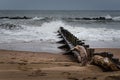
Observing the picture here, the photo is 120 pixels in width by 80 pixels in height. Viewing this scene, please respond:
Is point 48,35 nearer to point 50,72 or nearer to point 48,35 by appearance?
point 48,35

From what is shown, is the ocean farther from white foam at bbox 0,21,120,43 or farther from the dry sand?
the dry sand

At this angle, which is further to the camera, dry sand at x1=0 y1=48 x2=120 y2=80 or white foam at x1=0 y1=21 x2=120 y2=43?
white foam at x1=0 y1=21 x2=120 y2=43

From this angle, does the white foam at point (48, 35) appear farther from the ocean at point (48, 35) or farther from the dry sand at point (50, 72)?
the dry sand at point (50, 72)

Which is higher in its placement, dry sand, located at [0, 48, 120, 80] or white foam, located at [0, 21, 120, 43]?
white foam, located at [0, 21, 120, 43]

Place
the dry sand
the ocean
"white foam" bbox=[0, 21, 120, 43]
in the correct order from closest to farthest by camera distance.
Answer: the dry sand → the ocean → "white foam" bbox=[0, 21, 120, 43]

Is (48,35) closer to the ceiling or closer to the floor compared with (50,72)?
closer to the ceiling

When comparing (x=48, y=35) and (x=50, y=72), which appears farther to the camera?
(x=48, y=35)

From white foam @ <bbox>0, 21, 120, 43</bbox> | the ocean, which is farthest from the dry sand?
white foam @ <bbox>0, 21, 120, 43</bbox>

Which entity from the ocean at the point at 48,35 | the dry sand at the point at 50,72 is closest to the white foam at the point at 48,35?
the ocean at the point at 48,35

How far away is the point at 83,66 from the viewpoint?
29.1 ft

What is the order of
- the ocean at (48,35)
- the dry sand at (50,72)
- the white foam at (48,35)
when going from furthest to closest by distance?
the white foam at (48,35), the ocean at (48,35), the dry sand at (50,72)

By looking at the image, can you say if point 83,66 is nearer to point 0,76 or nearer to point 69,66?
point 69,66

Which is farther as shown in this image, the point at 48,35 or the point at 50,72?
the point at 48,35

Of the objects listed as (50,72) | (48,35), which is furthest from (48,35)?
(50,72)
